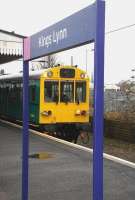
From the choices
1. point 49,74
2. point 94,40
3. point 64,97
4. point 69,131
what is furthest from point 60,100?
point 94,40

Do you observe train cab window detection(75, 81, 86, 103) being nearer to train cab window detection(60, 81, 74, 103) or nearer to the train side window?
train cab window detection(60, 81, 74, 103)

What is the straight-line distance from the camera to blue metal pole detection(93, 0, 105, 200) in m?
3.74

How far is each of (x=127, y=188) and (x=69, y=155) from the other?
3.77 m

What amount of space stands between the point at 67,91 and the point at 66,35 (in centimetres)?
1311

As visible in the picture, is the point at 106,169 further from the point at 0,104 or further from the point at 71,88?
the point at 0,104

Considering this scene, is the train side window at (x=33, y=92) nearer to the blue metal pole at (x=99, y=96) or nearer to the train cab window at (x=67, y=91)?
the train cab window at (x=67, y=91)

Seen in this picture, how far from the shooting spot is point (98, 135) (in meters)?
3.77

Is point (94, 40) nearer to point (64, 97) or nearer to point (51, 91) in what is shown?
point (51, 91)

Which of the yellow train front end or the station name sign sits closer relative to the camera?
the station name sign

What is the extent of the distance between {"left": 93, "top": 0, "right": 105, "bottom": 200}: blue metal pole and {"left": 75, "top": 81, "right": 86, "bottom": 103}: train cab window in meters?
13.8

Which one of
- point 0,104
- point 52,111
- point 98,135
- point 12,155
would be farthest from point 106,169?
point 0,104

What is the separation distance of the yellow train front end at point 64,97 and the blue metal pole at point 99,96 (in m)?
13.2

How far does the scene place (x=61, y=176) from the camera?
28.1 feet

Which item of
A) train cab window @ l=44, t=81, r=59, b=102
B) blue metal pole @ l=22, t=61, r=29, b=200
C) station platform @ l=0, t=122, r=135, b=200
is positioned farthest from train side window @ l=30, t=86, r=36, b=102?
blue metal pole @ l=22, t=61, r=29, b=200
